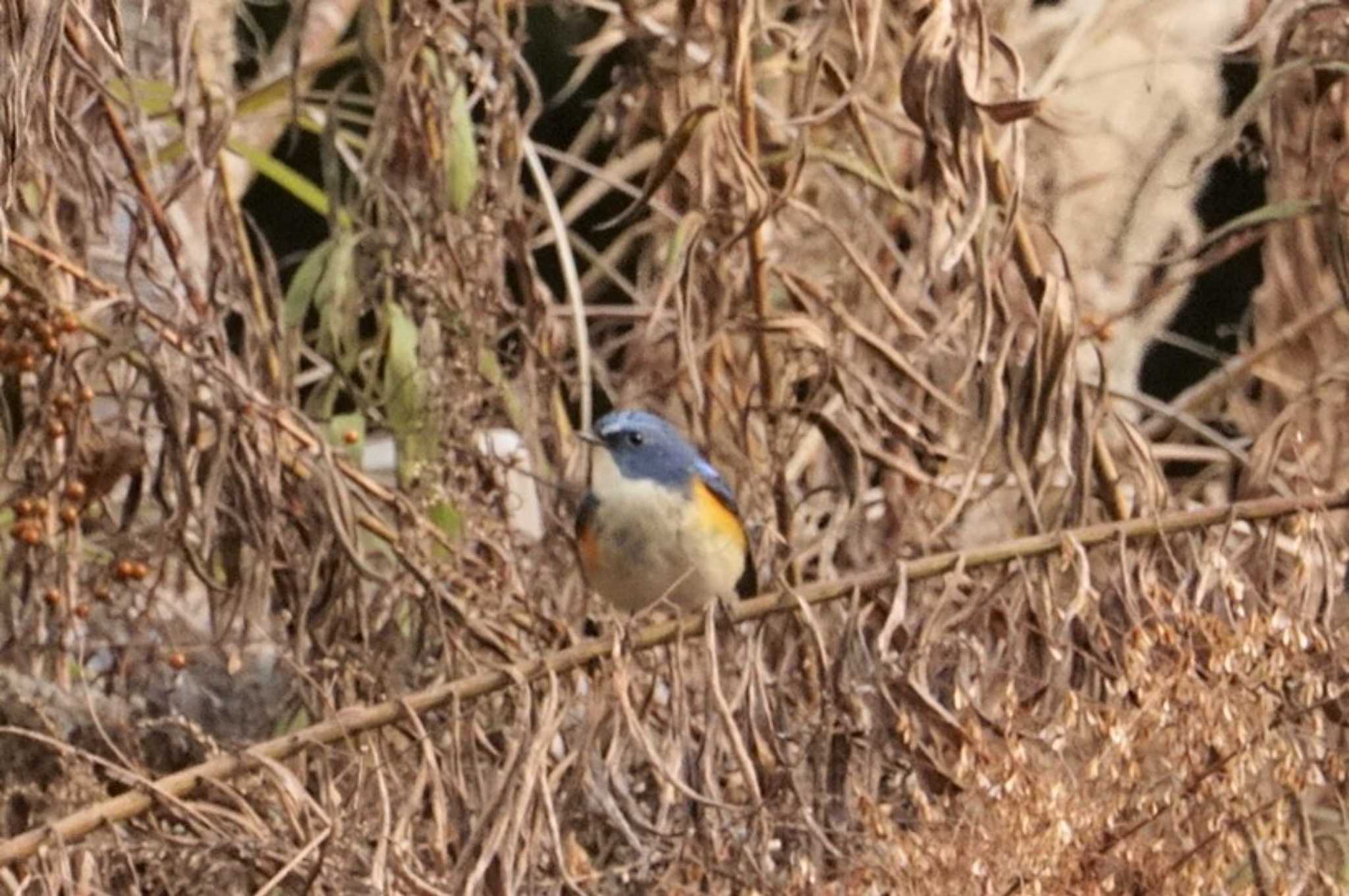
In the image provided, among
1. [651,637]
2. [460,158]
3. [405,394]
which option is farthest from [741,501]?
[651,637]

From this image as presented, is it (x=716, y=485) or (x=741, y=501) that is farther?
(x=741, y=501)

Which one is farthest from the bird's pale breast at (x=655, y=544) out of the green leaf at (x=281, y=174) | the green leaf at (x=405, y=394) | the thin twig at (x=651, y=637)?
the thin twig at (x=651, y=637)

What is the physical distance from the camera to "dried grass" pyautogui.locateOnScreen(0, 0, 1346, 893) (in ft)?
9.41

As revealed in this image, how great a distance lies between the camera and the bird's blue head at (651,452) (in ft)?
13.5

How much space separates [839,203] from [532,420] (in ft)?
5.04

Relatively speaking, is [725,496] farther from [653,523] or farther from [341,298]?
[341,298]

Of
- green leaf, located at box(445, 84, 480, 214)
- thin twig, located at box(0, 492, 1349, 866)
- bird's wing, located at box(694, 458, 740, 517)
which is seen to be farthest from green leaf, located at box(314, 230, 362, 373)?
thin twig, located at box(0, 492, 1349, 866)

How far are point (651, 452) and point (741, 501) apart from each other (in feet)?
0.70

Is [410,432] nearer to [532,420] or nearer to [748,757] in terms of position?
[532,420]

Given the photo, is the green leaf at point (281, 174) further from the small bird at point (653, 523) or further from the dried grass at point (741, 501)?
the small bird at point (653, 523)

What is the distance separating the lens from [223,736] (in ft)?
14.0

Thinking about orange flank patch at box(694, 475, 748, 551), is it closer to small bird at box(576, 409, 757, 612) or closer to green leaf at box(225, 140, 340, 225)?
small bird at box(576, 409, 757, 612)

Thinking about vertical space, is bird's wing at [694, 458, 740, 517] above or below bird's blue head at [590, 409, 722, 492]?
below

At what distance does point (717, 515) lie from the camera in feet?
13.4
